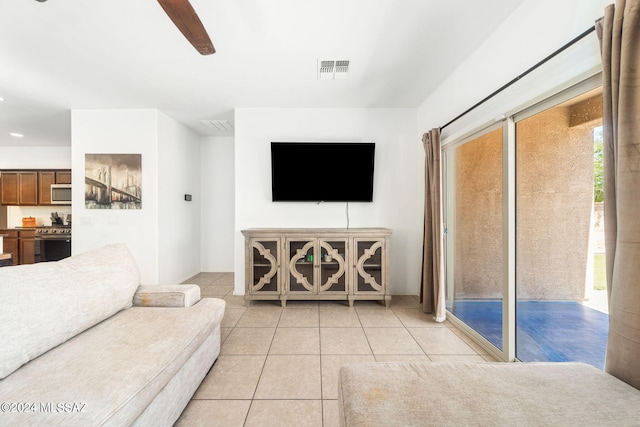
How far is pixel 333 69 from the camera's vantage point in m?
2.42


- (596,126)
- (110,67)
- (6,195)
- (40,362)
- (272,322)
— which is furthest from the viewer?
(6,195)

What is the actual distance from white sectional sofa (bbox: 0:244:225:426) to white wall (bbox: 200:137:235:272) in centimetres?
288

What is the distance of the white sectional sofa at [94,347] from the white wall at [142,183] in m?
1.89

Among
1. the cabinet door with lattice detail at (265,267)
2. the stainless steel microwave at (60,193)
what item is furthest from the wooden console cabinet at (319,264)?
the stainless steel microwave at (60,193)

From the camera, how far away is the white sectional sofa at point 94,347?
887 mm

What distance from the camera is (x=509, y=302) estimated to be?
185 cm

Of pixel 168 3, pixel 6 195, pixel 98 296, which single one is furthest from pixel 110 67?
pixel 6 195

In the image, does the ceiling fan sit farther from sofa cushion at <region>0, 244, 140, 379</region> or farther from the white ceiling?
sofa cushion at <region>0, 244, 140, 379</region>

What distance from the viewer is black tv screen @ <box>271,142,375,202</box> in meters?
3.25

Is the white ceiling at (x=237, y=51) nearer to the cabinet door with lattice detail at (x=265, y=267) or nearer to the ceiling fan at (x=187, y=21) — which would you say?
the ceiling fan at (x=187, y=21)

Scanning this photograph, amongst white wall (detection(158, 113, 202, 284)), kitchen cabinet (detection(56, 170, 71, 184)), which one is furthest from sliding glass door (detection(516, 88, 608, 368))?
kitchen cabinet (detection(56, 170, 71, 184))

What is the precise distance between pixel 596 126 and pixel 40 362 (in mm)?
3079

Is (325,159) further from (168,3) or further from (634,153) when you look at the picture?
(634,153)

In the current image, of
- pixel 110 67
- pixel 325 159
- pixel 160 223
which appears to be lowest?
pixel 160 223
